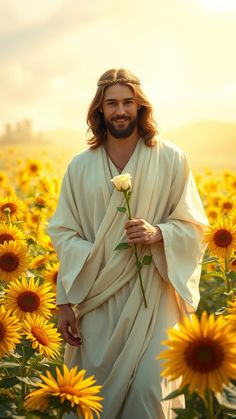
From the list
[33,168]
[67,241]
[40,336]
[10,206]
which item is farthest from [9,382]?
[33,168]

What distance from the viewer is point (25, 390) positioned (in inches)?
136

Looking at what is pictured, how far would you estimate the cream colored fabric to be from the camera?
12.9 feet

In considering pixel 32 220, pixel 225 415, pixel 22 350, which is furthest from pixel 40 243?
pixel 225 415

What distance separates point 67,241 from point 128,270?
492mm

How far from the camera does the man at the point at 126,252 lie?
3.91m

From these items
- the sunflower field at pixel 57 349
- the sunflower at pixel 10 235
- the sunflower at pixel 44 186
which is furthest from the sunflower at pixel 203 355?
the sunflower at pixel 44 186

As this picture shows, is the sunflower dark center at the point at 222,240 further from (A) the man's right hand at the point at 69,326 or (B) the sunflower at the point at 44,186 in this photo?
(B) the sunflower at the point at 44,186

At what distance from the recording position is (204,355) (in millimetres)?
2395

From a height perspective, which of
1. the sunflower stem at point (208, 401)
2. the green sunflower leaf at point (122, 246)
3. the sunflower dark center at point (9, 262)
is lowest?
the sunflower stem at point (208, 401)

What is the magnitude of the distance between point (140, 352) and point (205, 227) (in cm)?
91

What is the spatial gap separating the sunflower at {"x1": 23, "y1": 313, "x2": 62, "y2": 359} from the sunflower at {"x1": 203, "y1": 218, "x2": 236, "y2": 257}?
1213 millimetres

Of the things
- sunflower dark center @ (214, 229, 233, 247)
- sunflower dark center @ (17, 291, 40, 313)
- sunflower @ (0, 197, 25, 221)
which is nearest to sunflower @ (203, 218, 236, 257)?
sunflower dark center @ (214, 229, 233, 247)

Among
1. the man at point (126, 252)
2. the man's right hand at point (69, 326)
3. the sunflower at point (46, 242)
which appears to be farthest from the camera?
the sunflower at point (46, 242)

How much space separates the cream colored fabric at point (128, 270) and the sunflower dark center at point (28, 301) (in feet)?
0.97
